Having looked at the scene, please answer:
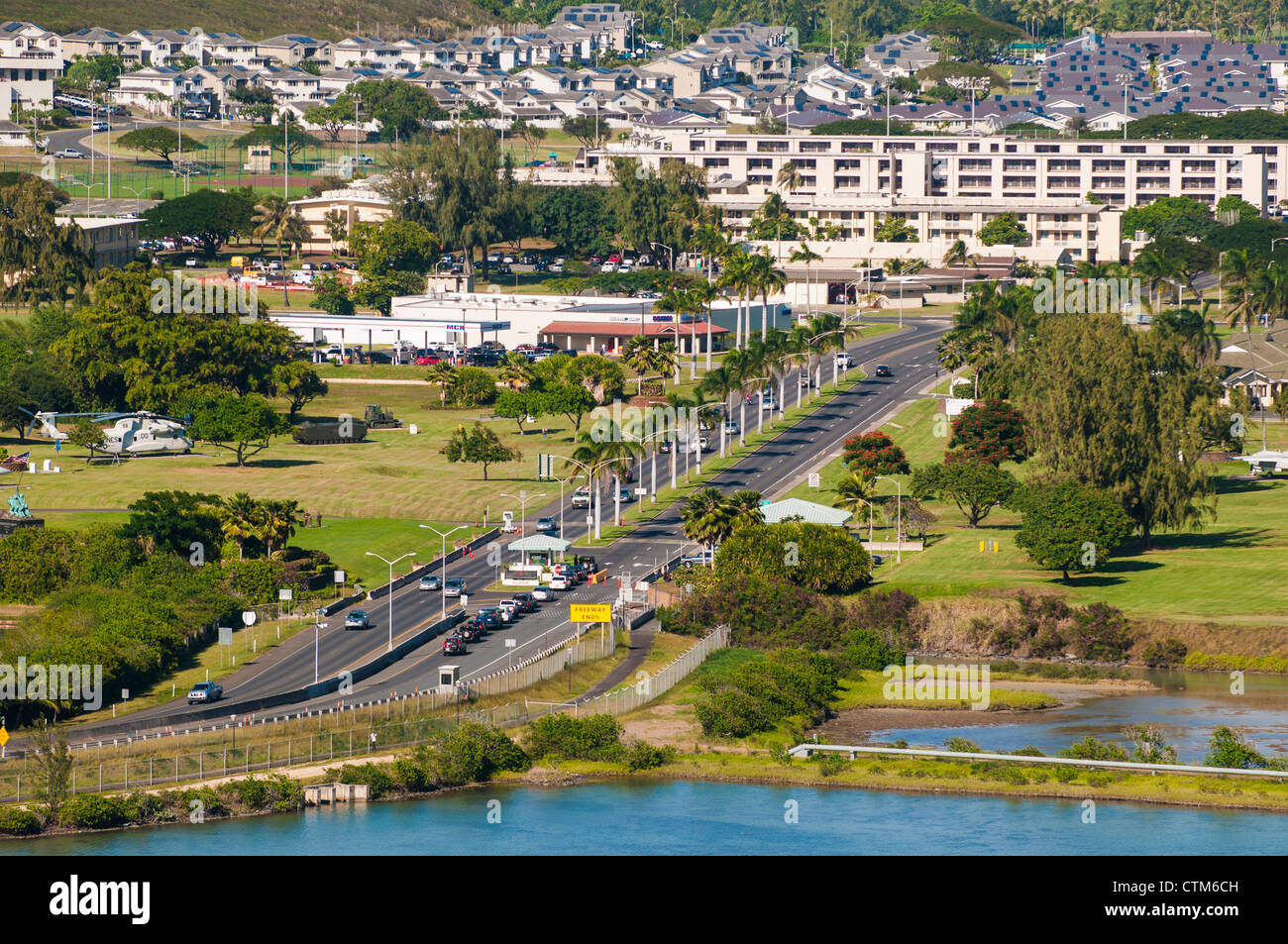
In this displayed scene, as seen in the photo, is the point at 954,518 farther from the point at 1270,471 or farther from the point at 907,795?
the point at 907,795

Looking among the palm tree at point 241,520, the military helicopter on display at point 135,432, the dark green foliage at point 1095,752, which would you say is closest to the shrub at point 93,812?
the palm tree at point 241,520

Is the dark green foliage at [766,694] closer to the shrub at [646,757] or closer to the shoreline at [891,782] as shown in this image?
the shoreline at [891,782]

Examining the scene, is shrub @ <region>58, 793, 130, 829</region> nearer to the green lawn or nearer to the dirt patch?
the dirt patch

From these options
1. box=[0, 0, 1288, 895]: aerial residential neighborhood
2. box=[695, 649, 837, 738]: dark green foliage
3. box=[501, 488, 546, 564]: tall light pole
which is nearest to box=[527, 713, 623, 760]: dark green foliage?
box=[0, 0, 1288, 895]: aerial residential neighborhood

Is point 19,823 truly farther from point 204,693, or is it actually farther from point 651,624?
point 651,624

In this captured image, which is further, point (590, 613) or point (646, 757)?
point (590, 613)

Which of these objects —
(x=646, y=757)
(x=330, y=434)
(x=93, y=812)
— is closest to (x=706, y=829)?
(x=646, y=757)
